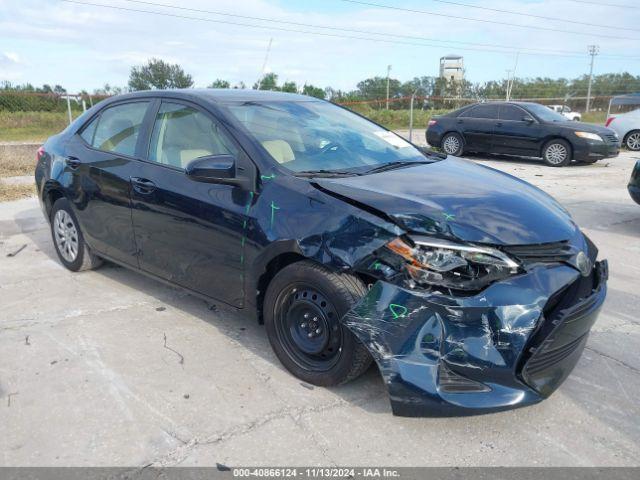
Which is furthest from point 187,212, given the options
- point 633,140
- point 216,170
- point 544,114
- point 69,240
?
point 633,140

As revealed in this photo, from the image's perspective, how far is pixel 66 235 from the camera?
4949 mm

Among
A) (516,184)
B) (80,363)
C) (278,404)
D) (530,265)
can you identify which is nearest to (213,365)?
(278,404)

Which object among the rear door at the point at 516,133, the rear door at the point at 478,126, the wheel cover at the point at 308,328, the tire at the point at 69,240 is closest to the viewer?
the wheel cover at the point at 308,328

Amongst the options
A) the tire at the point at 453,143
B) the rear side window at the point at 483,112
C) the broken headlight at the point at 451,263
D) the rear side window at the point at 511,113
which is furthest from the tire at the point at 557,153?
the broken headlight at the point at 451,263

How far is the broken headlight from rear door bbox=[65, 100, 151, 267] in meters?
2.29

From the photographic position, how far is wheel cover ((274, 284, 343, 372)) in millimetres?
2877

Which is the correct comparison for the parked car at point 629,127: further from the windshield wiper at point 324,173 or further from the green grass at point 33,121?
the green grass at point 33,121

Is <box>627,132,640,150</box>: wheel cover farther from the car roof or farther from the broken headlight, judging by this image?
the broken headlight

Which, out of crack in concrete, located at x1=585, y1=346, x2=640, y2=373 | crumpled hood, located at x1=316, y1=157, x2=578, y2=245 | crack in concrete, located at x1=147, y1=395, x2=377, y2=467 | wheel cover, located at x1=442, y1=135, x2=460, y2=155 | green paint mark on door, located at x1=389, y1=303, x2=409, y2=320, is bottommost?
crack in concrete, located at x1=147, y1=395, x2=377, y2=467

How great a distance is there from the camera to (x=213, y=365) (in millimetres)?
3340

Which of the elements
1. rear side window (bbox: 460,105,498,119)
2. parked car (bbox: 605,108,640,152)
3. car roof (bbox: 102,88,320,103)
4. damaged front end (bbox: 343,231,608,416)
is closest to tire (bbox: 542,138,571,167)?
rear side window (bbox: 460,105,498,119)

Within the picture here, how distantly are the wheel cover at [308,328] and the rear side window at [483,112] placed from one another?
37.3ft

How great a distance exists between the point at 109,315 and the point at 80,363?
0.74m

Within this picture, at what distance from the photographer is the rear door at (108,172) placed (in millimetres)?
4055
